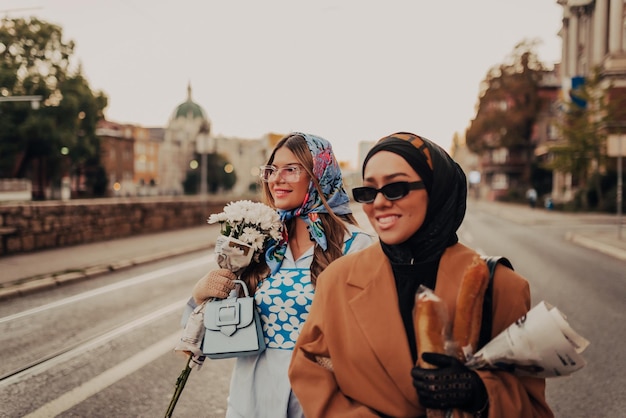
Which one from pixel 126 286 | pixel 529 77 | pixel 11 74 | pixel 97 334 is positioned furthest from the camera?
pixel 529 77

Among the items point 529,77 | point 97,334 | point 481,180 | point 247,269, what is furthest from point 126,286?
point 481,180

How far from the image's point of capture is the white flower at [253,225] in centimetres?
258

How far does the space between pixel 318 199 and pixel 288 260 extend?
375mm

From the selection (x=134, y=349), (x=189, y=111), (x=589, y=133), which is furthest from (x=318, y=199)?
(x=189, y=111)

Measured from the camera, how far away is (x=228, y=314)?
8.18 feet

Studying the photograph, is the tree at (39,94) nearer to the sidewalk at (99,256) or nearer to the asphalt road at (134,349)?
the sidewalk at (99,256)

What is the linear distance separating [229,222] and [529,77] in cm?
6165

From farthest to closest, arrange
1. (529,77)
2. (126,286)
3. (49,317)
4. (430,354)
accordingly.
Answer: (529,77) → (126,286) → (49,317) → (430,354)

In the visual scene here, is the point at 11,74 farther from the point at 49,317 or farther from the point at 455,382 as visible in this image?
the point at 455,382

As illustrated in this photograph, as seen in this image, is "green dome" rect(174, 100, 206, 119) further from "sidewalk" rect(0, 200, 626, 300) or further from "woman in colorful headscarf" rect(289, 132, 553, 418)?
"woman in colorful headscarf" rect(289, 132, 553, 418)

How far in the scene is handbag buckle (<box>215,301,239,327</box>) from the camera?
2473 millimetres

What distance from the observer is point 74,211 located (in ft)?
51.6

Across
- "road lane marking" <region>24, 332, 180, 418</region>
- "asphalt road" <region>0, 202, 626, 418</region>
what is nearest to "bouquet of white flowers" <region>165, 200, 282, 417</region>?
"asphalt road" <region>0, 202, 626, 418</region>

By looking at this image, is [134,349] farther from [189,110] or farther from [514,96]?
[189,110]
